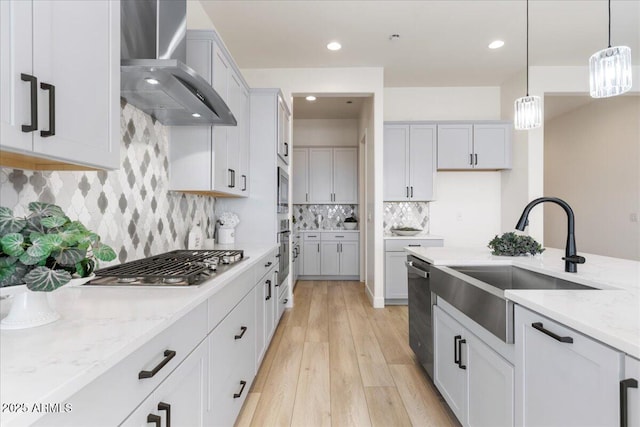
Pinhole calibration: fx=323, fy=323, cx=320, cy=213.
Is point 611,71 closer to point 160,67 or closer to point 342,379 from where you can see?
point 160,67

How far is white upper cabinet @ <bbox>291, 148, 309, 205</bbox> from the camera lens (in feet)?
19.2

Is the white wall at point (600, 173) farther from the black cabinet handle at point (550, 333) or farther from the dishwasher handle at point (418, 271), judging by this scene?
the black cabinet handle at point (550, 333)

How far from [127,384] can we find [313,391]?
1626 mm

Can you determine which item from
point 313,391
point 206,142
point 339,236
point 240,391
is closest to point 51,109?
point 206,142

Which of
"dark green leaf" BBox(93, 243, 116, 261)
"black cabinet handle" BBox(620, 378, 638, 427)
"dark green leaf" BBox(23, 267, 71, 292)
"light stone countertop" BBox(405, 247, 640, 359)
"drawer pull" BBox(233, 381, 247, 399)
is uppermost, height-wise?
"dark green leaf" BBox(93, 243, 116, 261)

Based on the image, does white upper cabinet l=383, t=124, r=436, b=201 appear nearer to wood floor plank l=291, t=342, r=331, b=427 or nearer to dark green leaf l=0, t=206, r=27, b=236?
wood floor plank l=291, t=342, r=331, b=427

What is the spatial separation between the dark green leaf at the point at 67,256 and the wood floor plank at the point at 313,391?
1519 mm

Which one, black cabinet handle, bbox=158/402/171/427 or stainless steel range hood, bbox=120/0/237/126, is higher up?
stainless steel range hood, bbox=120/0/237/126

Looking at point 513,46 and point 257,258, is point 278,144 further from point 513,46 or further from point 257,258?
point 513,46

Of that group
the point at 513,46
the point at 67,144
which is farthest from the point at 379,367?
the point at 513,46

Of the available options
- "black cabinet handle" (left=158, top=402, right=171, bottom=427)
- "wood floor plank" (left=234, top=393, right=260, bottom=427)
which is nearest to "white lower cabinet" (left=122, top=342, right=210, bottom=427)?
"black cabinet handle" (left=158, top=402, right=171, bottom=427)

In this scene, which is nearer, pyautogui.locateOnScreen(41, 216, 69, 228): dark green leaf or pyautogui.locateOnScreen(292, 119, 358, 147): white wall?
pyautogui.locateOnScreen(41, 216, 69, 228): dark green leaf

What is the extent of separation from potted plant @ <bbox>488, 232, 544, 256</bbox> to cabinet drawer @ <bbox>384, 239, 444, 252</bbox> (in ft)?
6.77

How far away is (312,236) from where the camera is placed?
5.68 m
